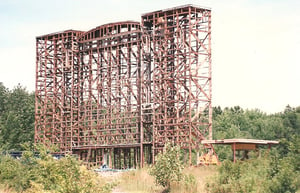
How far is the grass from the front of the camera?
38.9 m

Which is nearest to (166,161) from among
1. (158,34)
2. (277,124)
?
(158,34)

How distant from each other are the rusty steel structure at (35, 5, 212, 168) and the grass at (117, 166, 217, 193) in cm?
561

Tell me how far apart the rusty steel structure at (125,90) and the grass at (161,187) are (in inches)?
221

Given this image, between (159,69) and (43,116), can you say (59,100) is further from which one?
(159,69)

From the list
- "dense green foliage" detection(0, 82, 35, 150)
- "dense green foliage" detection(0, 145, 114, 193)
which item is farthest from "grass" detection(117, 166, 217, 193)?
"dense green foliage" detection(0, 82, 35, 150)

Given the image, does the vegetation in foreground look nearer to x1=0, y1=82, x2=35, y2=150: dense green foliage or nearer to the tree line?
the tree line

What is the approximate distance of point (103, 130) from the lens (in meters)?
60.2

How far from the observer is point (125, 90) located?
59156mm

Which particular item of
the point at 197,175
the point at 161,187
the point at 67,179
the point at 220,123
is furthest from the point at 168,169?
the point at 220,123

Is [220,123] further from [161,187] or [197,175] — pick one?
[161,187]

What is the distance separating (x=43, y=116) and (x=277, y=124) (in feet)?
90.1

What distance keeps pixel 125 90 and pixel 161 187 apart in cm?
1876

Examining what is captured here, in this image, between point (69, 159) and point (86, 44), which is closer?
point (69, 159)

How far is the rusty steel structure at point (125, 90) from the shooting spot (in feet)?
174
